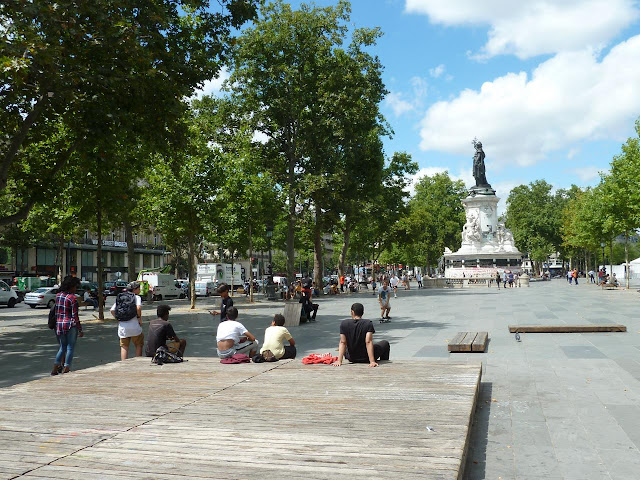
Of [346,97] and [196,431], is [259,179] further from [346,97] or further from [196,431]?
[196,431]

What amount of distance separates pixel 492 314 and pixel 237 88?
2312 centimetres

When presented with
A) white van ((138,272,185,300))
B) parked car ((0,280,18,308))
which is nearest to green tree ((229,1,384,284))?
white van ((138,272,185,300))

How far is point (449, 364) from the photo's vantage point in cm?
849

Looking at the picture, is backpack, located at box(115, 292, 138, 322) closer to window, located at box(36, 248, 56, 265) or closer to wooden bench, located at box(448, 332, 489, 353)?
wooden bench, located at box(448, 332, 489, 353)

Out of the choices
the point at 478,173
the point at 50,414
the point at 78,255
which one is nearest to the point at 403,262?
the point at 478,173

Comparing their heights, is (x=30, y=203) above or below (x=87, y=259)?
above

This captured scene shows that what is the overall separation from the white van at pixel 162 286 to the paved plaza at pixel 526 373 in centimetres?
2397

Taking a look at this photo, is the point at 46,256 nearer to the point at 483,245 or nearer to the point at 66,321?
the point at 483,245

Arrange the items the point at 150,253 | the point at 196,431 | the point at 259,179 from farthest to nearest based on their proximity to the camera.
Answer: the point at 150,253, the point at 259,179, the point at 196,431

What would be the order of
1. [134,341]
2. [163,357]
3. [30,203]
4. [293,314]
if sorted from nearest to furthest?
[163,357]
[134,341]
[30,203]
[293,314]

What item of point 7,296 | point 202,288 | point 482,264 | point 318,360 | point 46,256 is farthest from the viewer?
point 46,256

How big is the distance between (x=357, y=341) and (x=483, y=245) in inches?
2231

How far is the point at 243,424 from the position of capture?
5.18 metres

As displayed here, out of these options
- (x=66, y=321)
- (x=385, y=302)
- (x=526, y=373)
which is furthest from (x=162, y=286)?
(x=526, y=373)
